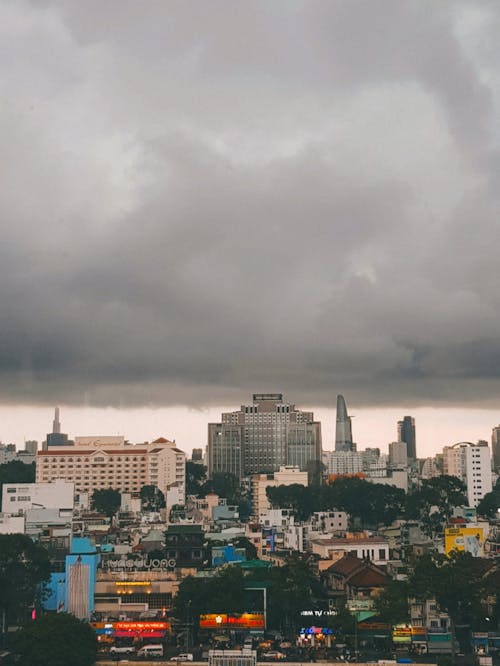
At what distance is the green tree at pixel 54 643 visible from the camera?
6931 cm

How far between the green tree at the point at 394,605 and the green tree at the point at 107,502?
10077cm

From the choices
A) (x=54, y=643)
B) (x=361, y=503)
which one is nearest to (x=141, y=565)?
(x=54, y=643)

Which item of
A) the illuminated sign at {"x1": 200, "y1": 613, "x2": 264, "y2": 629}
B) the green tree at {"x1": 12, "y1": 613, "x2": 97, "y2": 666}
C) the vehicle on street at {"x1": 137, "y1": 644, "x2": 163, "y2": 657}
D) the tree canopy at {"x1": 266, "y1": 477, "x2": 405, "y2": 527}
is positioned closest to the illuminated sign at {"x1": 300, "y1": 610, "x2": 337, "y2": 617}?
the illuminated sign at {"x1": 200, "y1": 613, "x2": 264, "y2": 629}

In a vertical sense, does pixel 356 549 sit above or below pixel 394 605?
above

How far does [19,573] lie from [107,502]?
96.3 metres

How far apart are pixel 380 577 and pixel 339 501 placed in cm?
6945

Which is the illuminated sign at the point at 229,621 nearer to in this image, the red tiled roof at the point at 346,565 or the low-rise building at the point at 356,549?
the red tiled roof at the point at 346,565

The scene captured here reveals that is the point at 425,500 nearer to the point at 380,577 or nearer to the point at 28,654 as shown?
the point at 380,577

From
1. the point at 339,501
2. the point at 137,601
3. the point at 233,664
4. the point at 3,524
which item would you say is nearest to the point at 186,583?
the point at 137,601

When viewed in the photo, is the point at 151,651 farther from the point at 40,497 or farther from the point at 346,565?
the point at 40,497

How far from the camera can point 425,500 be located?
450 ft

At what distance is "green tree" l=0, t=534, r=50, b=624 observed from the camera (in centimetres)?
8319

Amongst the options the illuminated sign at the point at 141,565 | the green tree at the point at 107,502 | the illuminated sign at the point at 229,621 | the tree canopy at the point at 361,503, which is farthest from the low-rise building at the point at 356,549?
the green tree at the point at 107,502

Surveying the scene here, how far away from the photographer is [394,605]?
263 ft
